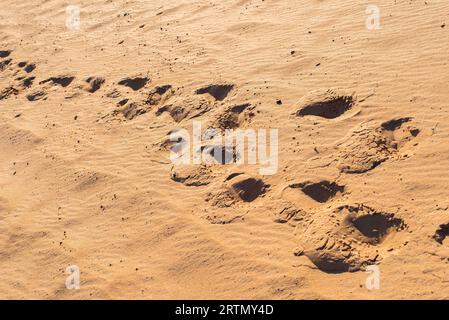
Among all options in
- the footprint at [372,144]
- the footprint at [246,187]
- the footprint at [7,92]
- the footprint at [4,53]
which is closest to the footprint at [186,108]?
the footprint at [246,187]

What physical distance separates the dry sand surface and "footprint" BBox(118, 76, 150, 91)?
32 mm

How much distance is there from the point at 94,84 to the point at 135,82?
75cm

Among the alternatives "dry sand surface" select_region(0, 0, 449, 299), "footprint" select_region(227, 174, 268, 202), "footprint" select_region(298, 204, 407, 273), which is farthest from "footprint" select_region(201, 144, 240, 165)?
"footprint" select_region(298, 204, 407, 273)

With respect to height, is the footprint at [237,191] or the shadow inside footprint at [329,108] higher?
the shadow inside footprint at [329,108]

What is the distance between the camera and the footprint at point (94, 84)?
7.44 metres

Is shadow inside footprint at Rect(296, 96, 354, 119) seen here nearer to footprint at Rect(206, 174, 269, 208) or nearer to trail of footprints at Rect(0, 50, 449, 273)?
trail of footprints at Rect(0, 50, 449, 273)

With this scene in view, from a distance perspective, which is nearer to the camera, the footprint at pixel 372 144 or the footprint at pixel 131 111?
the footprint at pixel 372 144

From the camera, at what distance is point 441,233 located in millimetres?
3783

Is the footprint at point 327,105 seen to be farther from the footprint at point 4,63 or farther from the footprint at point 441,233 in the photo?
the footprint at point 4,63

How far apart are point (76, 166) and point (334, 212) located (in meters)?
3.00

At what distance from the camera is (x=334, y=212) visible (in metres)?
4.19

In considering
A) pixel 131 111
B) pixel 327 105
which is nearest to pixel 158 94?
pixel 131 111

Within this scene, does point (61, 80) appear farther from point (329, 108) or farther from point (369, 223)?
point (369, 223)

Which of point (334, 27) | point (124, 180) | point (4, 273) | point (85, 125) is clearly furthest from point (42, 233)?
point (334, 27)
